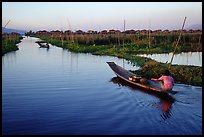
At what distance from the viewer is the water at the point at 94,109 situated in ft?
22.8

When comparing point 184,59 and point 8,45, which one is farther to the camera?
point 8,45

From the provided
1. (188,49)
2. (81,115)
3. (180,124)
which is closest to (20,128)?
(81,115)

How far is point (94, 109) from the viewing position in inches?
344

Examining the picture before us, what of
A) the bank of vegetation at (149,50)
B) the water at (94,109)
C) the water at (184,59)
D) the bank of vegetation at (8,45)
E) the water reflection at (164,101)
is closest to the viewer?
the water at (94,109)

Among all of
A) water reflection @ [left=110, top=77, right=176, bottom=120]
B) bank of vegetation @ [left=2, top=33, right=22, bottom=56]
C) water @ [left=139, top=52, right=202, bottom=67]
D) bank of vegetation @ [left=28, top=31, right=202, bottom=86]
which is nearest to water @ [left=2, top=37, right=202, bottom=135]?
water reflection @ [left=110, top=77, right=176, bottom=120]

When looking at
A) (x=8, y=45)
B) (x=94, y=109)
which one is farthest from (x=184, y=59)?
(x=8, y=45)

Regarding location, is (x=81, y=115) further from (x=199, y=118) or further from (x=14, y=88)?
(x=14, y=88)

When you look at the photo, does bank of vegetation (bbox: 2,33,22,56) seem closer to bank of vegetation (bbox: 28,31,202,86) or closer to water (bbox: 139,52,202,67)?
bank of vegetation (bbox: 28,31,202,86)

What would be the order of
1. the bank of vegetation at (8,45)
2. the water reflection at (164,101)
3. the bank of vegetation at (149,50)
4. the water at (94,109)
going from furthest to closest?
the bank of vegetation at (8,45), the bank of vegetation at (149,50), the water reflection at (164,101), the water at (94,109)

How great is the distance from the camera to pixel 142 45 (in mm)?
33688

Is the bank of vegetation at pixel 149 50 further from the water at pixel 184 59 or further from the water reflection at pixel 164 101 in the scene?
the water reflection at pixel 164 101

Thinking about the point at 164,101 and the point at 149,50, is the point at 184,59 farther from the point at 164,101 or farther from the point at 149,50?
the point at 164,101

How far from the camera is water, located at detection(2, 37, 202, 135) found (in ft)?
22.8

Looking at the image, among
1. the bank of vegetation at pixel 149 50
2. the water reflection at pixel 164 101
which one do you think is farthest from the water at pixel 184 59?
the water reflection at pixel 164 101
